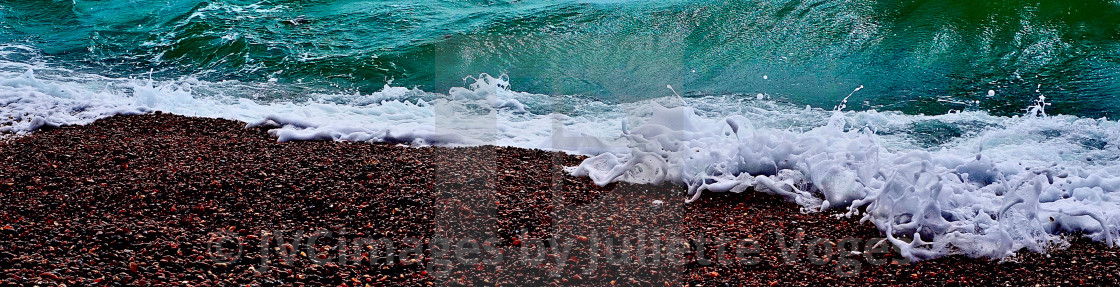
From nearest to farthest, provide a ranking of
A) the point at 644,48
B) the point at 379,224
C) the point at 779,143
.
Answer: the point at 379,224 → the point at 779,143 → the point at 644,48

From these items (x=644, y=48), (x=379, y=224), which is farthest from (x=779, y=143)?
(x=644, y=48)

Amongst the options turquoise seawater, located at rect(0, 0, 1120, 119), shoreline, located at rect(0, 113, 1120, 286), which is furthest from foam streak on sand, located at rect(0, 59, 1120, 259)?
turquoise seawater, located at rect(0, 0, 1120, 119)

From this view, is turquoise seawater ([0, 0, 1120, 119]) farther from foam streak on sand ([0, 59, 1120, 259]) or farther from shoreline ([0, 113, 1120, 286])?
shoreline ([0, 113, 1120, 286])

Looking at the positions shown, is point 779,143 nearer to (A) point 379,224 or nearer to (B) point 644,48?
(A) point 379,224

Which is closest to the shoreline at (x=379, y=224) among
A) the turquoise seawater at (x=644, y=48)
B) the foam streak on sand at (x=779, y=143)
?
the foam streak on sand at (x=779, y=143)

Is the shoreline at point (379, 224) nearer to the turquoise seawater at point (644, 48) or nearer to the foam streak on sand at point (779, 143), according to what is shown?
the foam streak on sand at point (779, 143)

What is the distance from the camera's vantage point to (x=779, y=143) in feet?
16.4

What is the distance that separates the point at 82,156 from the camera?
192 inches

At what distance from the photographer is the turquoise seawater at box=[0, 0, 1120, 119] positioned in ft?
26.1

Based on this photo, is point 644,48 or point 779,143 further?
point 644,48

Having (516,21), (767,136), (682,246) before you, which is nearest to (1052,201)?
(767,136)

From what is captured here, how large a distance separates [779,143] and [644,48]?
464 cm

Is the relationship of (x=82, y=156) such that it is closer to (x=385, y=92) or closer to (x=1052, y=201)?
(x=385, y=92)

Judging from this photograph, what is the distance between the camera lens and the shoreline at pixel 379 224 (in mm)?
3305
